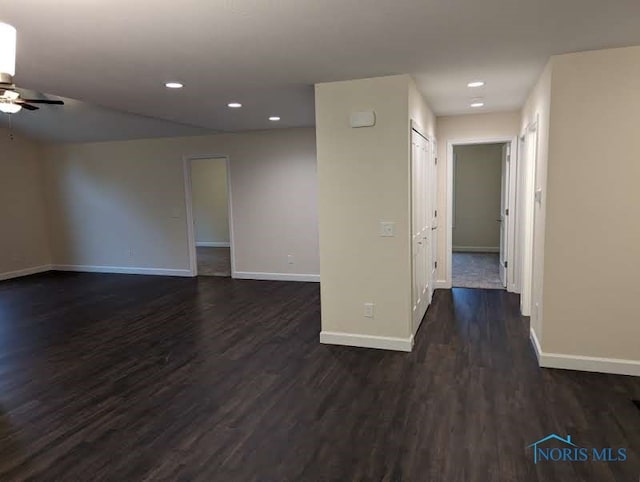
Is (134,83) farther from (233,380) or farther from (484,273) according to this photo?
(484,273)

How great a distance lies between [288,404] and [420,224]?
2.33 metres

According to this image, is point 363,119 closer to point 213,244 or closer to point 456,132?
point 456,132

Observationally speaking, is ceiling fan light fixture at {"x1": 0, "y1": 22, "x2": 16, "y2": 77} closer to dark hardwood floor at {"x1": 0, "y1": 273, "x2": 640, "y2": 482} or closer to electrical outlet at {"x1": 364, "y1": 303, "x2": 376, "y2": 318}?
dark hardwood floor at {"x1": 0, "y1": 273, "x2": 640, "y2": 482}

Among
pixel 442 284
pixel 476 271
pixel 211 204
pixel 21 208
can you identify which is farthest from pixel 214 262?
pixel 476 271

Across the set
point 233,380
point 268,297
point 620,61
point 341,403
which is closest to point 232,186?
point 268,297

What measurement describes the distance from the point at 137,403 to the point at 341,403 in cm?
148

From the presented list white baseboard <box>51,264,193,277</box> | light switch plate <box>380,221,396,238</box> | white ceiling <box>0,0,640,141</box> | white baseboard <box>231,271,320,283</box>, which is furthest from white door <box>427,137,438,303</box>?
white baseboard <box>51,264,193,277</box>

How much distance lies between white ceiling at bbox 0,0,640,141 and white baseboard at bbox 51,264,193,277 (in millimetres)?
4010

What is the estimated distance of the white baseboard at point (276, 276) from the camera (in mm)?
6871

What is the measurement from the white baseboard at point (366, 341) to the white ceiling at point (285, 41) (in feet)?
7.69

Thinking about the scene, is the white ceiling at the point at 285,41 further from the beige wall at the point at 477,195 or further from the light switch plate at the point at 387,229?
the beige wall at the point at 477,195

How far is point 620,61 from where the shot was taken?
306 centimetres

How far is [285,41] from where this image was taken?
8.76 feet

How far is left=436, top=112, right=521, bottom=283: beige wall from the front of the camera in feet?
18.5
